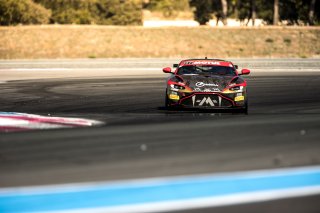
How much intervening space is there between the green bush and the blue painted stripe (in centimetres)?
5610

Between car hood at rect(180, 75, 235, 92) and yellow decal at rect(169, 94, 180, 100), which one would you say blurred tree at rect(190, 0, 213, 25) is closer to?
car hood at rect(180, 75, 235, 92)

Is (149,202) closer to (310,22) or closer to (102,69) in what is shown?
(102,69)

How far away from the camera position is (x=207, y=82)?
12891mm

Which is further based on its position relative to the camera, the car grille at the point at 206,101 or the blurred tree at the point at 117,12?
the blurred tree at the point at 117,12

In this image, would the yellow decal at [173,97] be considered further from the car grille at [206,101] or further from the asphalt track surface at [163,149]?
the asphalt track surface at [163,149]

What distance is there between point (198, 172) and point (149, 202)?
120 centimetres

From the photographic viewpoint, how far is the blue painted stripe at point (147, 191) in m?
5.06

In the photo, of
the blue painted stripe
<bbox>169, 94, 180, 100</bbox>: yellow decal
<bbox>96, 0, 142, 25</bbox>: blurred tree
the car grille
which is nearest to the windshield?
<bbox>169, 94, 180, 100</bbox>: yellow decal

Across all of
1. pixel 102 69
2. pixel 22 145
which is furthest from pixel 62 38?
pixel 22 145

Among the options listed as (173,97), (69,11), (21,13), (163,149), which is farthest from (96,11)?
(163,149)

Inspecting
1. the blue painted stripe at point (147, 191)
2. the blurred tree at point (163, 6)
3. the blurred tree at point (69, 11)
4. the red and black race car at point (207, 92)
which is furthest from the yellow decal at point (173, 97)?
the blurred tree at point (163, 6)

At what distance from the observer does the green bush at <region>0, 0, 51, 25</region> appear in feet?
196

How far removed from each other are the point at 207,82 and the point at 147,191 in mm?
7603

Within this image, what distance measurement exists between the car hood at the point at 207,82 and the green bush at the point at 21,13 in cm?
4921
